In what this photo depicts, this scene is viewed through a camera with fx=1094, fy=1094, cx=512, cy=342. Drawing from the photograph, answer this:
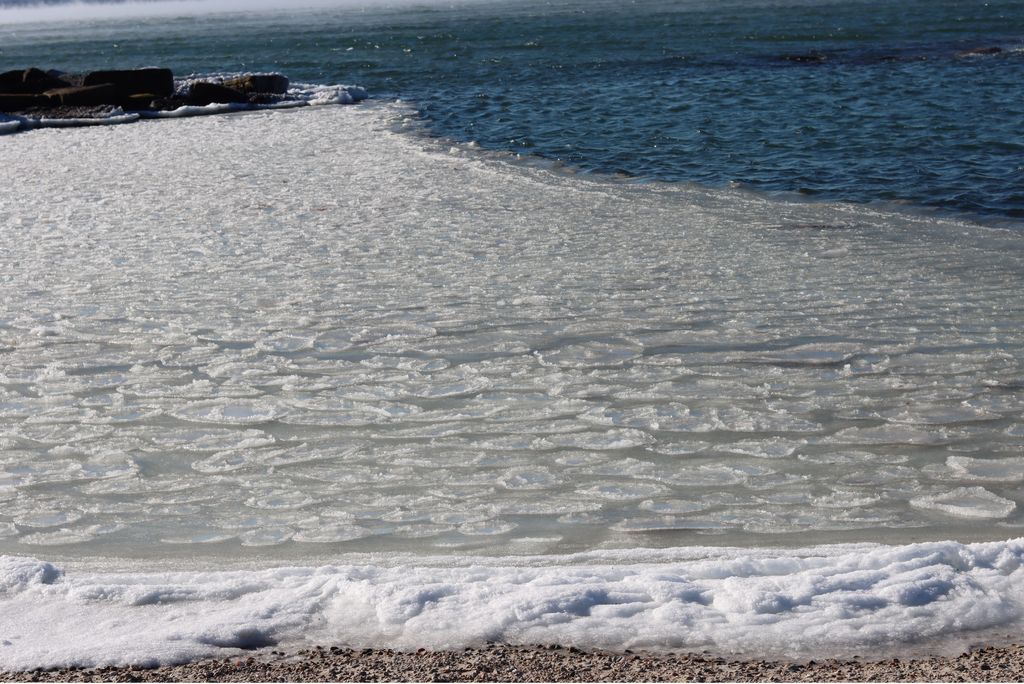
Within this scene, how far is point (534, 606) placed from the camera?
3.75m

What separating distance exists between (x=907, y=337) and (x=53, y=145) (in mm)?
15278

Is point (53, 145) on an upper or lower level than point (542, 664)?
upper

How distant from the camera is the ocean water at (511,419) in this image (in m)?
3.81

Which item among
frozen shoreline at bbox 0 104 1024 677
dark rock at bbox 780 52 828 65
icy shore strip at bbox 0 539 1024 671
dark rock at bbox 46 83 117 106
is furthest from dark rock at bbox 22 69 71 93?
icy shore strip at bbox 0 539 1024 671

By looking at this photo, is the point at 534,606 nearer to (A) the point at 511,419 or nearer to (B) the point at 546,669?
(B) the point at 546,669

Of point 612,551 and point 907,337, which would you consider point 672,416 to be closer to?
point 612,551

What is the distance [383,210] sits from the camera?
11523mm

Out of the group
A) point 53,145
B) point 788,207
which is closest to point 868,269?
point 788,207

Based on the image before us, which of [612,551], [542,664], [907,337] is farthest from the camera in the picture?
[907,337]

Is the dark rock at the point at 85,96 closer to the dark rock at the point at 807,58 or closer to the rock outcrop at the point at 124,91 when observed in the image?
the rock outcrop at the point at 124,91

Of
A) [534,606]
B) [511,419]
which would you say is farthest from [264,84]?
[534,606]

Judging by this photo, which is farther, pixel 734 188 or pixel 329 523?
pixel 734 188

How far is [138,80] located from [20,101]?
2505mm

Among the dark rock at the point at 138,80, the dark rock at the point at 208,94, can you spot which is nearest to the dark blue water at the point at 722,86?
the dark rock at the point at 208,94
